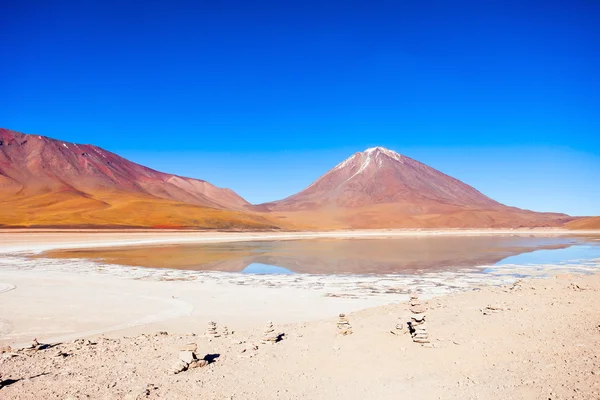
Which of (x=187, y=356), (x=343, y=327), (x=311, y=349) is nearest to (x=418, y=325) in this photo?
(x=343, y=327)

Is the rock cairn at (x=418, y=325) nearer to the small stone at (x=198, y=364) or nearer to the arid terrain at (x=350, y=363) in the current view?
the arid terrain at (x=350, y=363)

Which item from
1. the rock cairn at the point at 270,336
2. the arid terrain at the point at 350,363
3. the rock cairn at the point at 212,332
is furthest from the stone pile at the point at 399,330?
the rock cairn at the point at 212,332

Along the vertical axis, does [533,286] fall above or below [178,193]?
below

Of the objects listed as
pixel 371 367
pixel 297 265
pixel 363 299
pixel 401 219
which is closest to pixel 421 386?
pixel 371 367

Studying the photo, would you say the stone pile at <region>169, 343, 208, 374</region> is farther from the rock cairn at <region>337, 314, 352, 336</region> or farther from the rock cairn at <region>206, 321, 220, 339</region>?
the rock cairn at <region>337, 314, 352, 336</region>

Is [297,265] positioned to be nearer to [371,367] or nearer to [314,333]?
[314,333]

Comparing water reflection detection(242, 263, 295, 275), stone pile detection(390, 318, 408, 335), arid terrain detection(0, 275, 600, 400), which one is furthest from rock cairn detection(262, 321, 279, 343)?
water reflection detection(242, 263, 295, 275)
